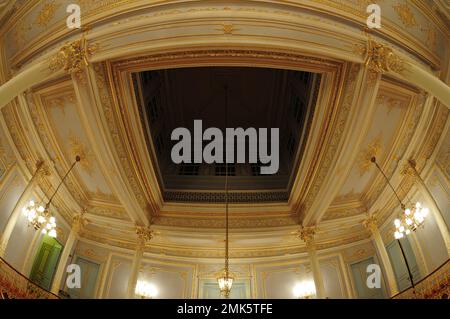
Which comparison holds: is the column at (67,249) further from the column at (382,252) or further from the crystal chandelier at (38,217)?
the column at (382,252)

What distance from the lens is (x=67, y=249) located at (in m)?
9.43

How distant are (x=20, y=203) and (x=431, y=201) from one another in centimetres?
1049

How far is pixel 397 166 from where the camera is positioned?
813cm

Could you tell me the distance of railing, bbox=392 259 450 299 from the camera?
668 centimetres

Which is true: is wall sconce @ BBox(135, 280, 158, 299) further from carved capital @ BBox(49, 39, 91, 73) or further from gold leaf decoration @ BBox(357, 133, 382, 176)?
gold leaf decoration @ BBox(357, 133, 382, 176)

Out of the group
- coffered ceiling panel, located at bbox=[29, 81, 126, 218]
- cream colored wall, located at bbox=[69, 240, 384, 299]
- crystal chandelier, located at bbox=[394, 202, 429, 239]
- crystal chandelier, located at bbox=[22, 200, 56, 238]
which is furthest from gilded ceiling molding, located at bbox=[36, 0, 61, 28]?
crystal chandelier, located at bbox=[394, 202, 429, 239]

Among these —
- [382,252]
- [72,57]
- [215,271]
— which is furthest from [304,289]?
[72,57]

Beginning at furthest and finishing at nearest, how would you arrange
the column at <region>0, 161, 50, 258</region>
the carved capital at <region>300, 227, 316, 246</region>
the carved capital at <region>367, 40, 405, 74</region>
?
the carved capital at <region>300, 227, 316, 246</region>
the column at <region>0, 161, 50, 258</region>
the carved capital at <region>367, 40, 405, 74</region>

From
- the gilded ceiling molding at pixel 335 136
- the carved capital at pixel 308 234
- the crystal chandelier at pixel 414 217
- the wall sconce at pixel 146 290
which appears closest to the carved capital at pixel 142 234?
the wall sconce at pixel 146 290

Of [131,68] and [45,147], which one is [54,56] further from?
[45,147]

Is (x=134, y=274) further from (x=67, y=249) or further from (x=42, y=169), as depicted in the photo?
(x=42, y=169)

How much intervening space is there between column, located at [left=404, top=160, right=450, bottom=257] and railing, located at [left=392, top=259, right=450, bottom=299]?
469 mm
